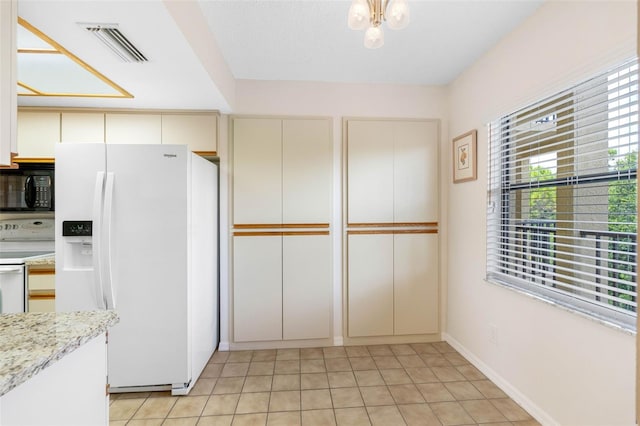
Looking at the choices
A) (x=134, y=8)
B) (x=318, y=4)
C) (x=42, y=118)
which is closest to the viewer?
(x=134, y=8)

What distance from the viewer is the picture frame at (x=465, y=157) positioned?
99.7 inches

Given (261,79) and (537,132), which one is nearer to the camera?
(537,132)

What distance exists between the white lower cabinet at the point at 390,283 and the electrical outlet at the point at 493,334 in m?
0.69

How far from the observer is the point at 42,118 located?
264 centimetres

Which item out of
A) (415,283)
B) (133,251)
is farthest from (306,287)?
(133,251)

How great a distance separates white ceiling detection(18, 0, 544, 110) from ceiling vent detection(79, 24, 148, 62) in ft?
0.14

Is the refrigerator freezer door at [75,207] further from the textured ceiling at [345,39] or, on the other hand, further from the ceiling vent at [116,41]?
the textured ceiling at [345,39]

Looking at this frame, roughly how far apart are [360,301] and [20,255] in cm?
312

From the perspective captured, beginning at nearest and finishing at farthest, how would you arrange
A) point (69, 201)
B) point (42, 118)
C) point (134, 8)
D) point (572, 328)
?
point (134, 8), point (572, 328), point (69, 201), point (42, 118)

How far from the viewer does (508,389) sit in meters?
2.13

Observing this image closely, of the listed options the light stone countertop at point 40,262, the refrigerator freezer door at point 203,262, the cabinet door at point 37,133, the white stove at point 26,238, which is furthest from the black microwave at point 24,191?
the refrigerator freezer door at point 203,262

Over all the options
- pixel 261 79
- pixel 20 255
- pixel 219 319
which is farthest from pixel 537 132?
pixel 20 255

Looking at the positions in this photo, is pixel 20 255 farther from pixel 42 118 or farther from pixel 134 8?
pixel 134 8

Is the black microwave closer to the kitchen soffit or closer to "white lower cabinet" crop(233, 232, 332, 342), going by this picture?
the kitchen soffit
